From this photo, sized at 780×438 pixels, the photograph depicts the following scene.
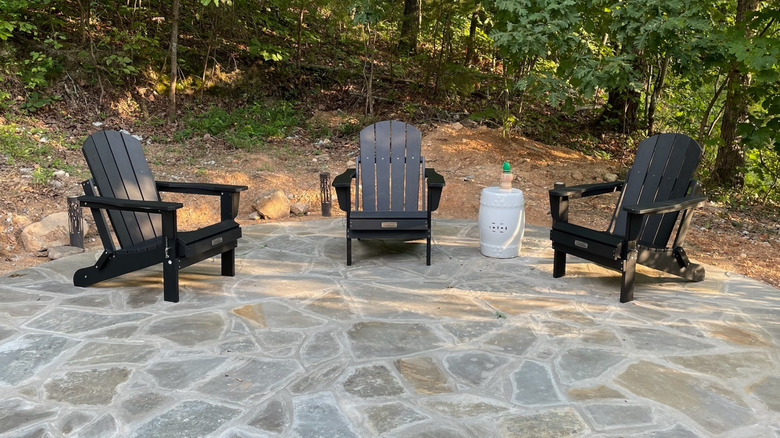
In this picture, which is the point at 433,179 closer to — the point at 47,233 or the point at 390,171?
the point at 390,171

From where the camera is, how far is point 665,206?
3.75 m

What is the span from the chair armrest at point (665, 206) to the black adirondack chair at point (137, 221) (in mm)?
2572

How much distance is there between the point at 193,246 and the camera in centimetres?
369

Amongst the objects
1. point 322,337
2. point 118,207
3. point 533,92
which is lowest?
point 322,337

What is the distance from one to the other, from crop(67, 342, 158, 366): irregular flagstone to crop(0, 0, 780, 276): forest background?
3.14m

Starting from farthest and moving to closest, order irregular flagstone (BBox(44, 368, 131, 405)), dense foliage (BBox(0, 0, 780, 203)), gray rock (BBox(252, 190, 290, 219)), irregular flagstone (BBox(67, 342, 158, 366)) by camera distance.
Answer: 1. gray rock (BBox(252, 190, 290, 219))
2. dense foliage (BBox(0, 0, 780, 203))
3. irregular flagstone (BBox(67, 342, 158, 366))
4. irregular flagstone (BBox(44, 368, 131, 405))

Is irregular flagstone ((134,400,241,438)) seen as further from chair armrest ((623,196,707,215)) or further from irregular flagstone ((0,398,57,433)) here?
chair armrest ((623,196,707,215))

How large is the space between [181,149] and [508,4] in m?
4.35

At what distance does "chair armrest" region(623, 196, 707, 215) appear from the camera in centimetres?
362

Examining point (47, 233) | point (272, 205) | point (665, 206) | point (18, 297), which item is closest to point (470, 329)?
point (665, 206)

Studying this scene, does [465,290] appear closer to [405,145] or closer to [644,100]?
[405,145]

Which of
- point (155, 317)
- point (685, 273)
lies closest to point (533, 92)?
point (685, 273)

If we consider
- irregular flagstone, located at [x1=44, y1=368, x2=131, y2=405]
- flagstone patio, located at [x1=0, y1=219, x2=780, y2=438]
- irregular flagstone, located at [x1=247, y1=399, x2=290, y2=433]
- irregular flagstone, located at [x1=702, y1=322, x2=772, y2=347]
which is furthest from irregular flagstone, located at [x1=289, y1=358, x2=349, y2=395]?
irregular flagstone, located at [x1=702, y1=322, x2=772, y2=347]

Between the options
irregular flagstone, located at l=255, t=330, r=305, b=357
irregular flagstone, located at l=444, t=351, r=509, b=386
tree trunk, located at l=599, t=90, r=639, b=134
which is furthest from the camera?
tree trunk, located at l=599, t=90, r=639, b=134
